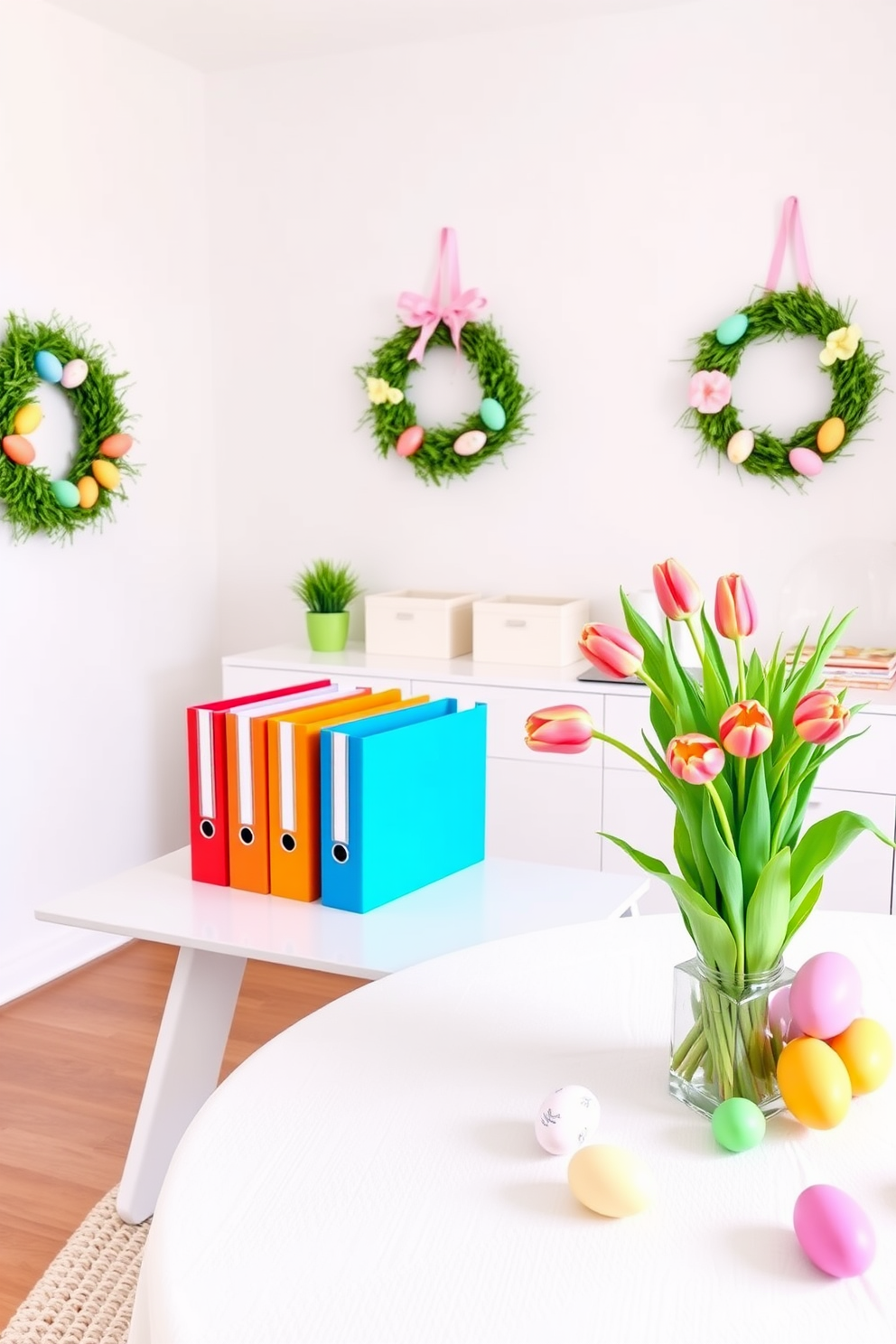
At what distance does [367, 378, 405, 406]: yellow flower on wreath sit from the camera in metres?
3.50

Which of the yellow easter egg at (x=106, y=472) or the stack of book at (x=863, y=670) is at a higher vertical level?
the yellow easter egg at (x=106, y=472)

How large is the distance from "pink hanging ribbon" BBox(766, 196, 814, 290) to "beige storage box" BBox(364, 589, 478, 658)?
3.87 ft

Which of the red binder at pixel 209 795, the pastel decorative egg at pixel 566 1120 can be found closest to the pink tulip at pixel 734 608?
the pastel decorative egg at pixel 566 1120

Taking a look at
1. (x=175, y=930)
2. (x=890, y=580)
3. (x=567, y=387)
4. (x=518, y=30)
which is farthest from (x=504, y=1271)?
(x=518, y=30)

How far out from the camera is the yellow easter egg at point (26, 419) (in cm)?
295

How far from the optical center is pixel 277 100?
3.61 m

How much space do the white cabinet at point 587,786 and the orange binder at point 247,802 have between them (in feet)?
3.66

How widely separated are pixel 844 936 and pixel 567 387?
7.30ft

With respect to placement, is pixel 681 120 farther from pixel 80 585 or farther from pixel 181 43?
pixel 80 585

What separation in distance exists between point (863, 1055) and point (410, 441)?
8.71 feet

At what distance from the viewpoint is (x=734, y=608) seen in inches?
42.1

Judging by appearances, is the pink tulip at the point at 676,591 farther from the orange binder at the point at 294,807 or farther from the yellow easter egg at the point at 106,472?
the yellow easter egg at the point at 106,472

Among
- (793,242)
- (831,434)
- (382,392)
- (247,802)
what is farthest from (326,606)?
(247,802)

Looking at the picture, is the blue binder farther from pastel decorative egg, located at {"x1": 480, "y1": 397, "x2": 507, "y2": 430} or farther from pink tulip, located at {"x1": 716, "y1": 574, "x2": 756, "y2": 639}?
pastel decorative egg, located at {"x1": 480, "y1": 397, "x2": 507, "y2": 430}
